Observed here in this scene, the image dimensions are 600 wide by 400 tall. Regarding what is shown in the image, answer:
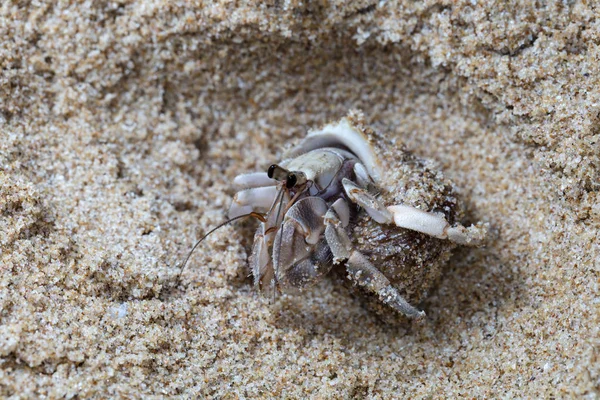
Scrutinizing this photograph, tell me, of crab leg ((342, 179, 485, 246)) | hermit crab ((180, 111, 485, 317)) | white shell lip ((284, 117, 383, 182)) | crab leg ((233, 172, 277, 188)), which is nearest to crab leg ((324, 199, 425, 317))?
hermit crab ((180, 111, 485, 317))

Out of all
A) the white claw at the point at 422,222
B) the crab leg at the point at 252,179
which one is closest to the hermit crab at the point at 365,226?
the white claw at the point at 422,222

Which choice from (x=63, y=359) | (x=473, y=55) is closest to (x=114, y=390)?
(x=63, y=359)

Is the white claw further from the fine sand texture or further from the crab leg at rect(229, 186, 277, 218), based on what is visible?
the crab leg at rect(229, 186, 277, 218)

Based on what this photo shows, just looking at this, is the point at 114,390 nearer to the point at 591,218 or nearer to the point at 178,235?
the point at 178,235

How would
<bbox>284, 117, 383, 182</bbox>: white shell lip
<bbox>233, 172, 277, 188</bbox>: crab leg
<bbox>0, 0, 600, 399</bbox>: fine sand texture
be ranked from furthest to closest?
<bbox>233, 172, 277, 188</bbox>: crab leg
<bbox>284, 117, 383, 182</bbox>: white shell lip
<bbox>0, 0, 600, 399</bbox>: fine sand texture

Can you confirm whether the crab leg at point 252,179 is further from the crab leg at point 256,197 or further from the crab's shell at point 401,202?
the crab's shell at point 401,202
